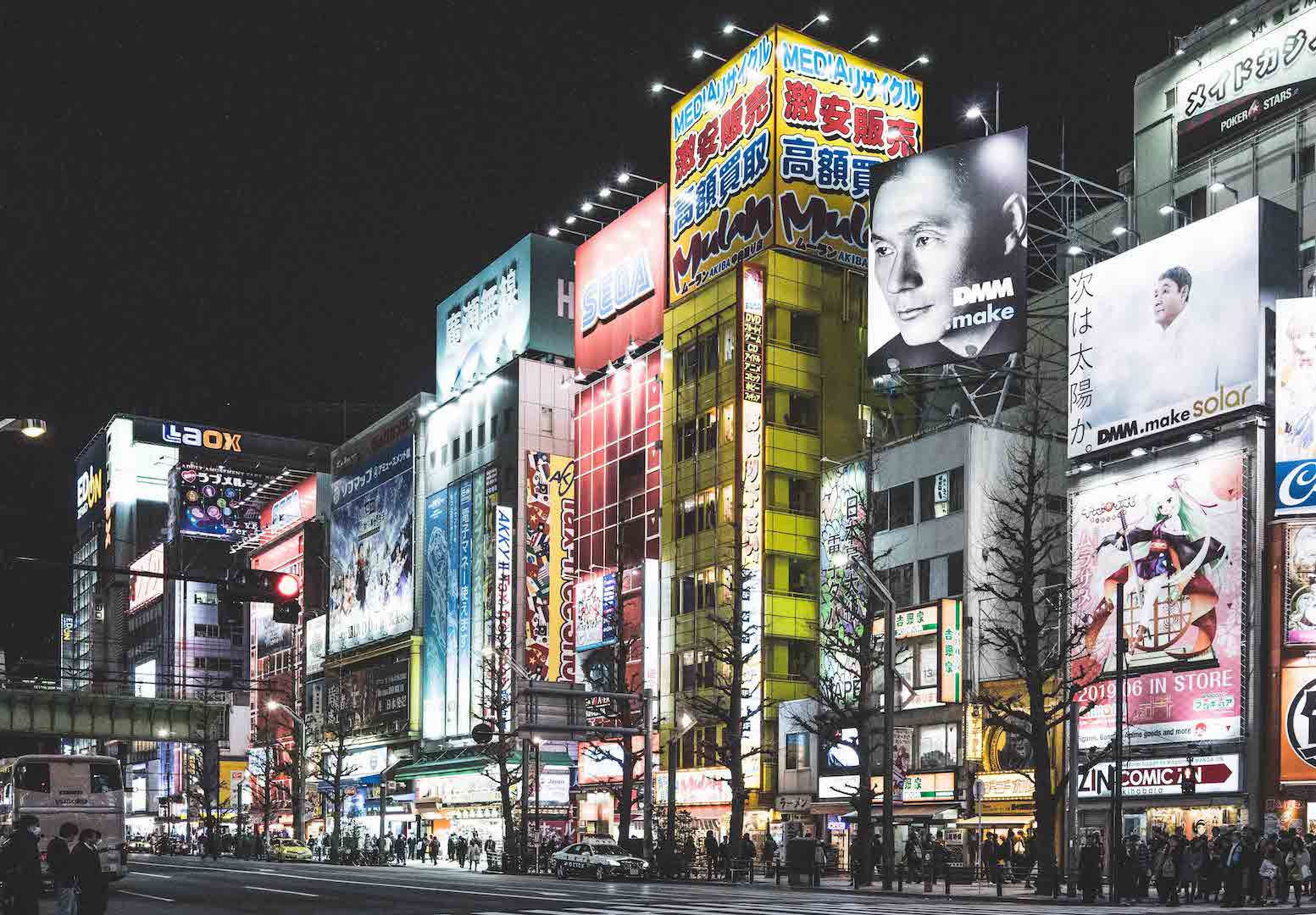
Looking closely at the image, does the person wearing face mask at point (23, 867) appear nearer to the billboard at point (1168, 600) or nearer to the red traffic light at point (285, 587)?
the red traffic light at point (285, 587)

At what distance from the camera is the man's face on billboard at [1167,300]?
49781mm

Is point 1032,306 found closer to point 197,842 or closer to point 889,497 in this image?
point 889,497

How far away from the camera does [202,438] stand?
193 metres

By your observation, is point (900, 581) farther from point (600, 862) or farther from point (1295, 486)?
point (1295, 486)

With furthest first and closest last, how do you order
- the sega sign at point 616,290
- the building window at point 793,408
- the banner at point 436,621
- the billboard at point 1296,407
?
the banner at point 436,621, the sega sign at point 616,290, the building window at point 793,408, the billboard at point 1296,407

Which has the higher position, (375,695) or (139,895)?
(139,895)

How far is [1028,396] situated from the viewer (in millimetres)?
62000

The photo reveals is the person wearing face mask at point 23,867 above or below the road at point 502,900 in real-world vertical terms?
above

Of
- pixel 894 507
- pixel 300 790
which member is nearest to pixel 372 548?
pixel 300 790

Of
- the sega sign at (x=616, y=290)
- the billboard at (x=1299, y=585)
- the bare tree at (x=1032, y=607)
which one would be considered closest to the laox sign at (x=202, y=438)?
the sega sign at (x=616, y=290)

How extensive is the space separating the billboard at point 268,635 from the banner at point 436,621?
96.8ft

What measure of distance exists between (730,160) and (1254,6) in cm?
2429

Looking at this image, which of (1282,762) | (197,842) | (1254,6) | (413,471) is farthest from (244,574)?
(197,842)

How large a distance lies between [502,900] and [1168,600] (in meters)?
25.9
